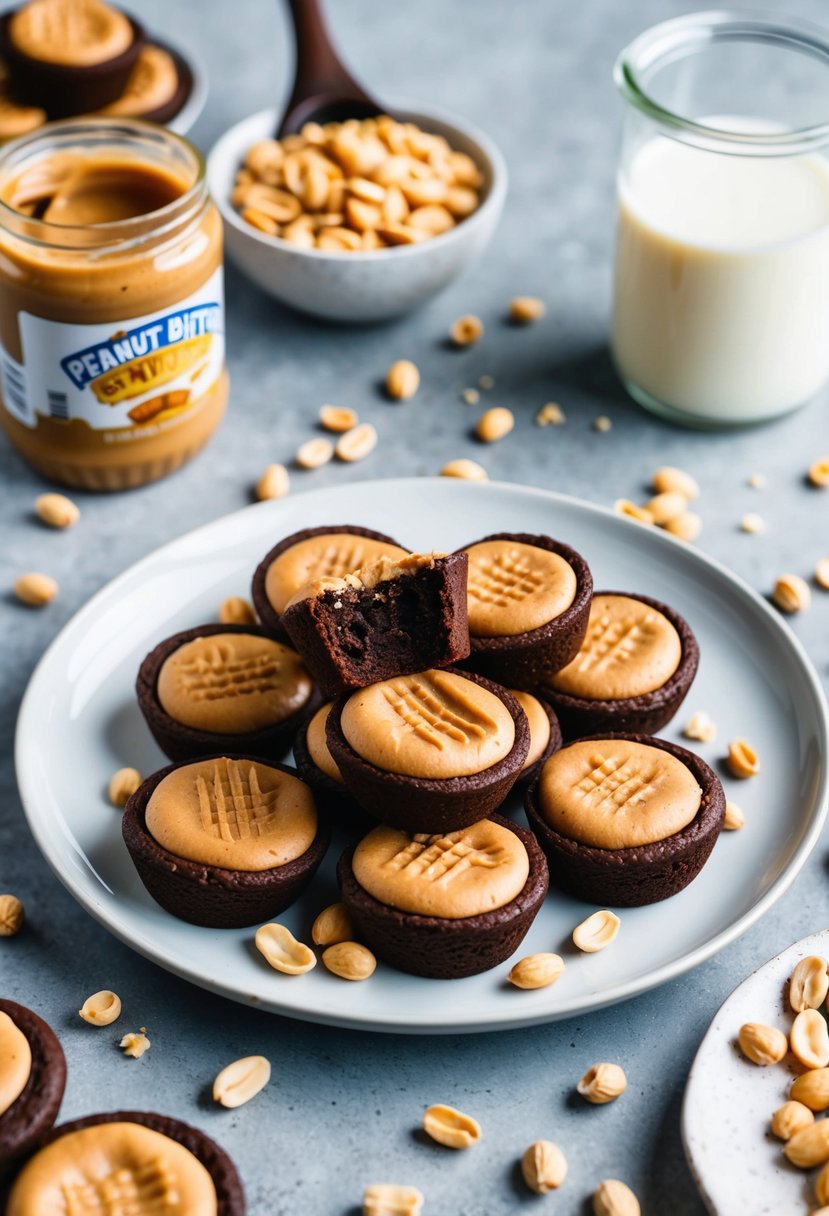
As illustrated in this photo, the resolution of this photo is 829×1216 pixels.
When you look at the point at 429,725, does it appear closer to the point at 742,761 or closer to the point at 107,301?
the point at 742,761

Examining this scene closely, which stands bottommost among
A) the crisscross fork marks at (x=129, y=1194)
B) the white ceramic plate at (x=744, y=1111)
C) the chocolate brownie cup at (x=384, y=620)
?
the white ceramic plate at (x=744, y=1111)

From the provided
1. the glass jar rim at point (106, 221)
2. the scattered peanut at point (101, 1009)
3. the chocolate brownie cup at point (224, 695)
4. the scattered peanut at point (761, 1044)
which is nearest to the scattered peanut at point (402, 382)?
the glass jar rim at point (106, 221)

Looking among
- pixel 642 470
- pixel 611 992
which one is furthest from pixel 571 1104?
pixel 642 470

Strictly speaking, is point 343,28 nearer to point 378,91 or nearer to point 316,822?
point 378,91

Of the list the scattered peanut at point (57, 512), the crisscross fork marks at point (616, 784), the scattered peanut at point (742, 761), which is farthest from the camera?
the scattered peanut at point (57, 512)

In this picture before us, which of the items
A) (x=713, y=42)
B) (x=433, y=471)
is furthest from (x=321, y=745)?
(x=713, y=42)

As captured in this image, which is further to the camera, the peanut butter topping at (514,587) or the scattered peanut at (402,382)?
the scattered peanut at (402,382)

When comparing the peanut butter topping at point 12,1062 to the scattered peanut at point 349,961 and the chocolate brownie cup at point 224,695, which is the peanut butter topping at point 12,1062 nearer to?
the scattered peanut at point 349,961
